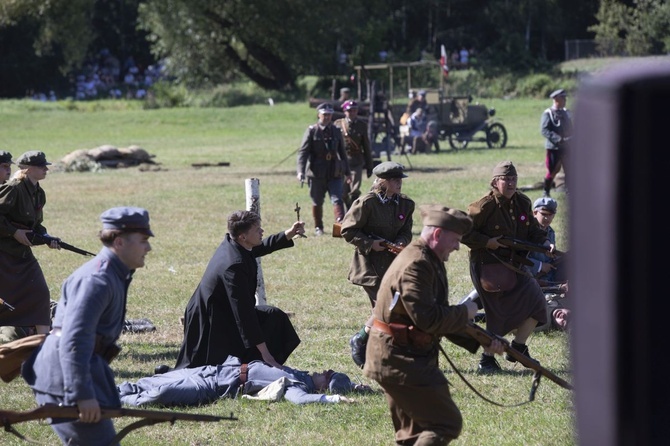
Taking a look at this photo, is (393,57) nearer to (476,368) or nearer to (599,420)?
(476,368)

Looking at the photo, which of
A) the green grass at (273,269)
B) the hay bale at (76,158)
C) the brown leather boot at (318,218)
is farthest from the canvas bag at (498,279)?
the hay bale at (76,158)

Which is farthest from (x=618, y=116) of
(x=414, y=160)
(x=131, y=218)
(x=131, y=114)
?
(x=131, y=114)

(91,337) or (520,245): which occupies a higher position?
(91,337)

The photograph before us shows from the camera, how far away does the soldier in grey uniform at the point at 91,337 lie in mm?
5004

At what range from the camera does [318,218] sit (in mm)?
17469

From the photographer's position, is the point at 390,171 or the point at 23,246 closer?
the point at 390,171

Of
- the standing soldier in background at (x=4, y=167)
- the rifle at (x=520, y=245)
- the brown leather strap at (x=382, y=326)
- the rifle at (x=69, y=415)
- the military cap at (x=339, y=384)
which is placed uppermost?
the standing soldier in background at (x=4, y=167)

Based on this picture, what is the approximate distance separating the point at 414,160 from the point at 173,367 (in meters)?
22.3

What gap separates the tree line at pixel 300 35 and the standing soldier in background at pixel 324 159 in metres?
30.0

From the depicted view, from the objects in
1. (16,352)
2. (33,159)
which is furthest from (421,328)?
(33,159)

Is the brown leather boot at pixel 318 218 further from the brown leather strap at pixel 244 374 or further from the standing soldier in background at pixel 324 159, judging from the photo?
the brown leather strap at pixel 244 374

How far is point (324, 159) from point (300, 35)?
144ft

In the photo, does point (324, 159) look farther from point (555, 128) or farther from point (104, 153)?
point (104, 153)

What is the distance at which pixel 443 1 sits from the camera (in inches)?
2874
